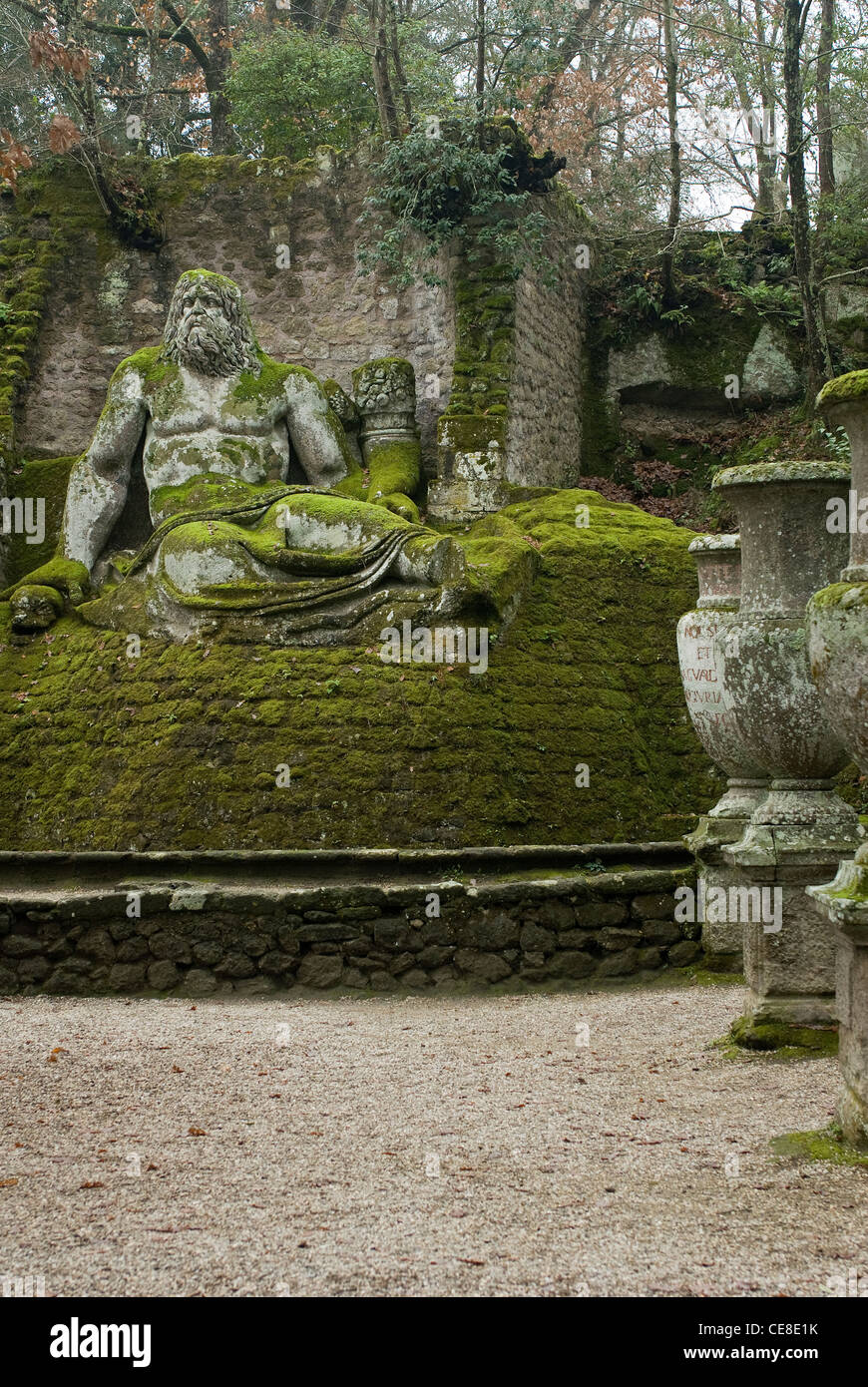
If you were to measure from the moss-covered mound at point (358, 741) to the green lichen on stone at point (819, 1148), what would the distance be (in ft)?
10.2

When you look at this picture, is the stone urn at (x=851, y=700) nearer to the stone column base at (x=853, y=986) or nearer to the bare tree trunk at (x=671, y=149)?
the stone column base at (x=853, y=986)

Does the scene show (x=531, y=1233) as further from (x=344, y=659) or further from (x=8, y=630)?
(x=8, y=630)

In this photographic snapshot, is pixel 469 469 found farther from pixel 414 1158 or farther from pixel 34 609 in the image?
pixel 414 1158

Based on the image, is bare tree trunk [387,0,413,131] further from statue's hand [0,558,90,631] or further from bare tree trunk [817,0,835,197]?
statue's hand [0,558,90,631]

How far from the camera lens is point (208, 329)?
26.7ft

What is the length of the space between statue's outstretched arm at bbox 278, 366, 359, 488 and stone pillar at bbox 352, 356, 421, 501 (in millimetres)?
724

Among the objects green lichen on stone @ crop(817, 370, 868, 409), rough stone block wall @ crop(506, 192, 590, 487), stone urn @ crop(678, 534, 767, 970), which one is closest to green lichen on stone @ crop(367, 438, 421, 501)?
rough stone block wall @ crop(506, 192, 590, 487)

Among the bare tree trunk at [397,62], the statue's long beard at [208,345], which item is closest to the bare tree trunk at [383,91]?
the bare tree trunk at [397,62]

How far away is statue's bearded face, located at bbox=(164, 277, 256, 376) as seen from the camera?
811 cm

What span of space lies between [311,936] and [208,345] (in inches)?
167

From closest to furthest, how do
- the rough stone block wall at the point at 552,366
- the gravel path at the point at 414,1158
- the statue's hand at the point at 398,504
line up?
the gravel path at the point at 414,1158, the statue's hand at the point at 398,504, the rough stone block wall at the point at 552,366

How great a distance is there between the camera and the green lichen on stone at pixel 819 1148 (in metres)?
2.99

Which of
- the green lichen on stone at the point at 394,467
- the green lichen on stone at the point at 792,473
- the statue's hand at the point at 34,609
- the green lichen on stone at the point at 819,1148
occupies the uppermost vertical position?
the green lichen on stone at the point at 394,467

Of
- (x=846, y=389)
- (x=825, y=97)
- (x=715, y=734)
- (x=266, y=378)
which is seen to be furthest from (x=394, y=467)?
(x=825, y=97)
